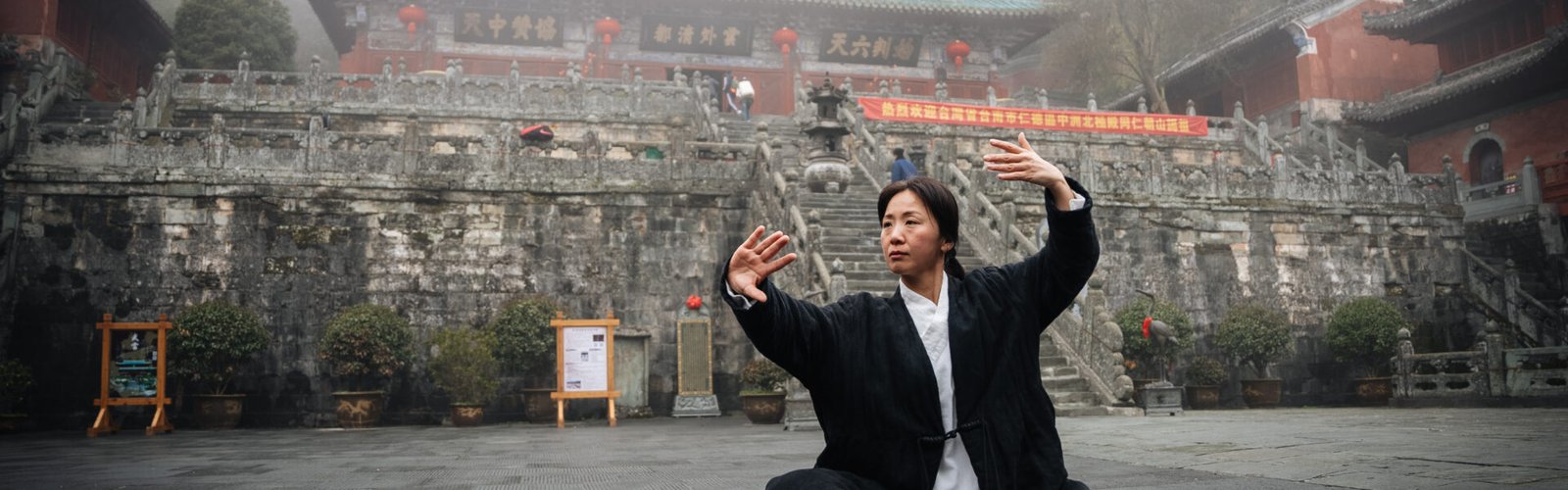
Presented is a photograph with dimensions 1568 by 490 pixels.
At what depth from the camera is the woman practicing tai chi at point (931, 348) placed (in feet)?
8.77

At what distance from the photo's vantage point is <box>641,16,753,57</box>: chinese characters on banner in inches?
1142

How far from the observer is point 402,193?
51.1ft

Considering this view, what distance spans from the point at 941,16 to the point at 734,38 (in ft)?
19.8

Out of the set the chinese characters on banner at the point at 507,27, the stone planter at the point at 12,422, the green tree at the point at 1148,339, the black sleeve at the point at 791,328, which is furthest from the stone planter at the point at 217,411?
the chinese characters on banner at the point at 507,27

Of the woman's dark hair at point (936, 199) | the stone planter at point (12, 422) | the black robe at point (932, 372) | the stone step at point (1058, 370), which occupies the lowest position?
the stone planter at point (12, 422)

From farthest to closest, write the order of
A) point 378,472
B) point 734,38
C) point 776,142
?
point 734,38, point 776,142, point 378,472

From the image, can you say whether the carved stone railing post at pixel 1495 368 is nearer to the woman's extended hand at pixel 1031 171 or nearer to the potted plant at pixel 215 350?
the woman's extended hand at pixel 1031 171

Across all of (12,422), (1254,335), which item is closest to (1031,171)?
(12,422)

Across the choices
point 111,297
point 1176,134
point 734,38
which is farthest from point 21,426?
point 1176,134

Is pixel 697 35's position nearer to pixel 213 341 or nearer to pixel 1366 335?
pixel 213 341

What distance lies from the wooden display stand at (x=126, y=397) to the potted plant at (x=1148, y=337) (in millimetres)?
12964

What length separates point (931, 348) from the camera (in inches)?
110

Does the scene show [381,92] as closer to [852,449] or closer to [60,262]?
[60,262]

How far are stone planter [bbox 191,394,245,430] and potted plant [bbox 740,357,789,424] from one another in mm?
6860
